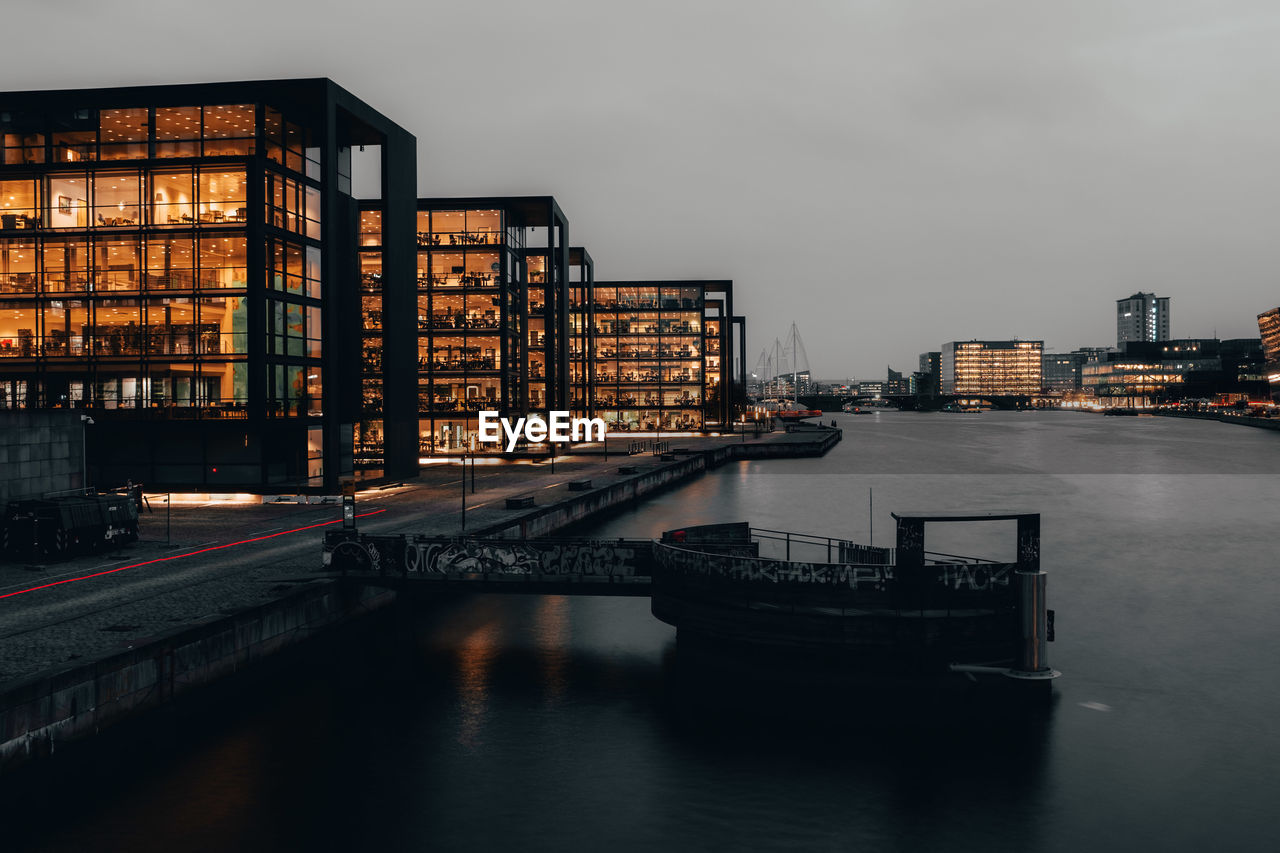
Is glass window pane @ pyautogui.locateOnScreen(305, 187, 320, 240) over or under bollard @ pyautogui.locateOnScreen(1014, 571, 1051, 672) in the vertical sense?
over

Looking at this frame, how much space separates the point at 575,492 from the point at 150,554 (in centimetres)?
2876

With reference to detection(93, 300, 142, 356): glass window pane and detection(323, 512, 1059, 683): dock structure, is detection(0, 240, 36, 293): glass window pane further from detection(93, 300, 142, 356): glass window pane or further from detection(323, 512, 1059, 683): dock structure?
detection(323, 512, 1059, 683): dock structure

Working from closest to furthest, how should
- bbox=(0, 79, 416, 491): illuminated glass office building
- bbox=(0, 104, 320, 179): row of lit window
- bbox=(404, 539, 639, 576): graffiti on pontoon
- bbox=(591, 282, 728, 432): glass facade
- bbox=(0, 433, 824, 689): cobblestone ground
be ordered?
bbox=(0, 433, 824, 689): cobblestone ground < bbox=(404, 539, 639, 576): graffiti on pontoon < bbox=(0, 79, 416, 491): illuminated glass office building < bbox=(0, 104, 320, 179): row of lit window < bbox=(591, 282, 728, 432): glass facade

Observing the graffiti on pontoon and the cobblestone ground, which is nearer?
the cobblestone ground

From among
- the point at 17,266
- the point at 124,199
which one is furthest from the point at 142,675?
the point at 17,266

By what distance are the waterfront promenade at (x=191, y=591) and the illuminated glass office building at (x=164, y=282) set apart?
498 cm

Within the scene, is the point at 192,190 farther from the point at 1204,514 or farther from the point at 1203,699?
the point at 1204,514

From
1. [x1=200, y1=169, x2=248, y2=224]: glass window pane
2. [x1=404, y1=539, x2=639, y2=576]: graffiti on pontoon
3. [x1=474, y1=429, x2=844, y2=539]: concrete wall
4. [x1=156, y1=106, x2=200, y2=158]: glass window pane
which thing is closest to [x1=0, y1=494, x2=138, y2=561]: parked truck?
[x1=404, y1=539, x2=639, y2=576]: graffiti on pontoon

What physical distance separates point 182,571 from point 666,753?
59.8ft

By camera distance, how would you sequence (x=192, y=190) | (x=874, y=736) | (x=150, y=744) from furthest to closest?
1. (x=192, y=190)
2. (x=874, y=736)
3. (x=150, y=744)

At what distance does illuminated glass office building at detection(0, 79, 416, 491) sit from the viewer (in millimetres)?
51594

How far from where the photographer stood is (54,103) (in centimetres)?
5403

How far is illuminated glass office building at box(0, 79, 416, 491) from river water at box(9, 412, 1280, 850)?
24.5 metres

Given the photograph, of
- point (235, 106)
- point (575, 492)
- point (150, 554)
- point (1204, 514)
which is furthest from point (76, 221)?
point (1204, 514)
